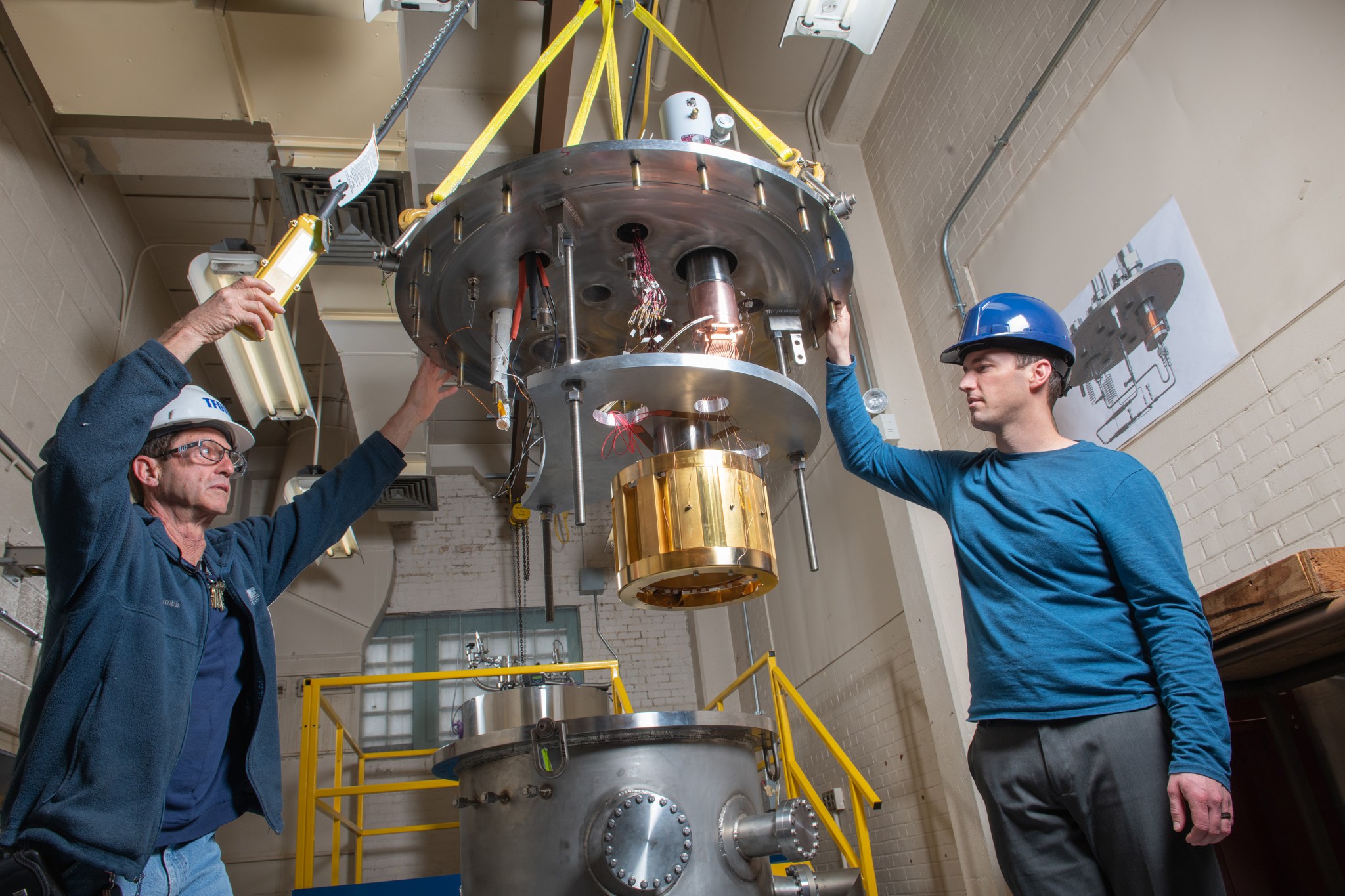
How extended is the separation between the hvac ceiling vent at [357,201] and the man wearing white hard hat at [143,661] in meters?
1.92

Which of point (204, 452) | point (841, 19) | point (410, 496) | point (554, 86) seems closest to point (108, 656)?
point (204, 452)

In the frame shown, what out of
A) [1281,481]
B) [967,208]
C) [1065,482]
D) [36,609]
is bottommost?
[1065,482]

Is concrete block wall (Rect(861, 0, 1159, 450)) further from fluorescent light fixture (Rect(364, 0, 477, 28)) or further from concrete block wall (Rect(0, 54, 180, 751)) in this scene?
concrete block wall (Rect(0, 54, 180, 751))

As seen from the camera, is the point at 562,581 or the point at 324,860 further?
the point at 562,581

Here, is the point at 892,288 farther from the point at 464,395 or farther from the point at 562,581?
the point at 562,581

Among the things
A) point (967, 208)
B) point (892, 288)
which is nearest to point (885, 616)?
point (892, 288)

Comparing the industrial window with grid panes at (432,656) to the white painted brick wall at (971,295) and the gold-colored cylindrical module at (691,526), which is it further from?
the gold-colored cylindrical module at (691,526)

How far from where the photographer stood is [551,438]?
1744 millimetres

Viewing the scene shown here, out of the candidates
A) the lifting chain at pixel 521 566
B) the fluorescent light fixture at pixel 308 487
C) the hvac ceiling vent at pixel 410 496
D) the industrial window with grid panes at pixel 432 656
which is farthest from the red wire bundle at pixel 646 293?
the lifting chain at pixel 521 566

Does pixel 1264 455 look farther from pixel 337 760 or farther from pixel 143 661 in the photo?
pixel 337 760

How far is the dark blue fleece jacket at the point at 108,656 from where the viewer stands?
4.21ft

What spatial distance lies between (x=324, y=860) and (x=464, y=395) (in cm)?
359

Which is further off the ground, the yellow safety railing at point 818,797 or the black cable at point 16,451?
the black cable at point 16,451

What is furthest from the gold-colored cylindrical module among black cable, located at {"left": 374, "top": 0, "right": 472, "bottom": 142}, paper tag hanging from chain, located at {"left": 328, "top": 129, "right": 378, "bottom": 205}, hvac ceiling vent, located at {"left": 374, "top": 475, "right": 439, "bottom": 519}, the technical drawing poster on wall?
hvac ceiling vent, located at {"left": 374, "top": 475, "right": 439, "bottom": 519}
